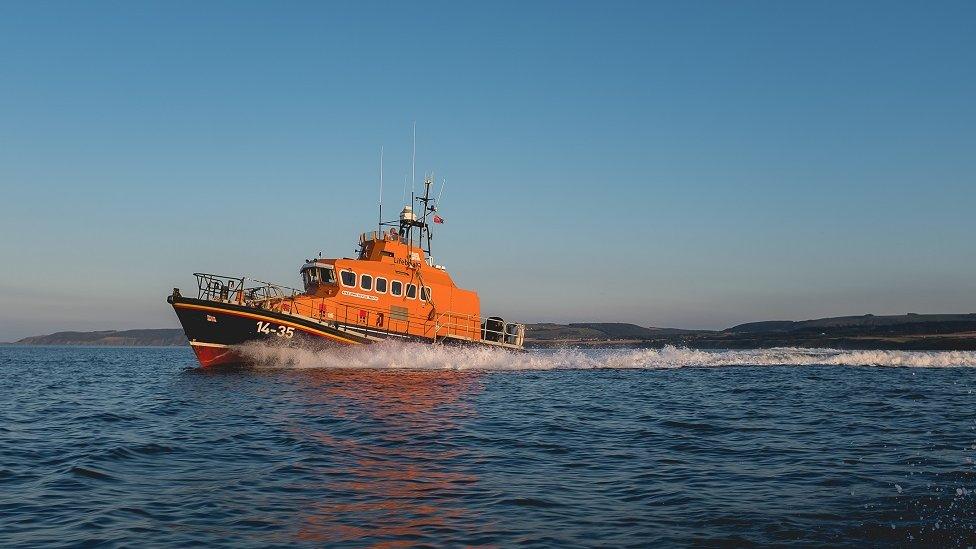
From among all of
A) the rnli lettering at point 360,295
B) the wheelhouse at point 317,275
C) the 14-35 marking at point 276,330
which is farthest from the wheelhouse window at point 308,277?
the 14-35 marking at point 276,330

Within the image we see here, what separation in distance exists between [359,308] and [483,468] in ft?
61.0

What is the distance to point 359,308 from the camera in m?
26.2

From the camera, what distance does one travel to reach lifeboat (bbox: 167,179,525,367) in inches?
919

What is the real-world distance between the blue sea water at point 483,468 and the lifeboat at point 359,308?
566cm

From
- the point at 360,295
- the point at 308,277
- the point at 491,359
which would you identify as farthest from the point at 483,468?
the point at 491,359

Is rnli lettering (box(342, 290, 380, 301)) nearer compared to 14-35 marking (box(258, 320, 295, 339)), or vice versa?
14-35 marking (box(258, 320, 295, 339))

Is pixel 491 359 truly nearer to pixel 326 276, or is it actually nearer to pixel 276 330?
pixel 326 276

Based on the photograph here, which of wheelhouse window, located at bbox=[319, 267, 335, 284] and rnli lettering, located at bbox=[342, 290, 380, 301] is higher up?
wheelhouse window, located at bbox=[319, 267, 335, 284]

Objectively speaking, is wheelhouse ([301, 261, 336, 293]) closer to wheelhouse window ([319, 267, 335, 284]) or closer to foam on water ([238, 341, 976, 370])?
wheelhouse window ([319, 267, 335, 284])

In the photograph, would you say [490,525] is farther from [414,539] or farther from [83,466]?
[83,466]

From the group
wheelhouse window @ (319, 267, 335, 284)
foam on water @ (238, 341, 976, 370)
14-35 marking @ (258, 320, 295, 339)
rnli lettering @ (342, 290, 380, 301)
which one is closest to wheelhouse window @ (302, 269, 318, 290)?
wheelhouse window @ (319, 267, 335, 284)

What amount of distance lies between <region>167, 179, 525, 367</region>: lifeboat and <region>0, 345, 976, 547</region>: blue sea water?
223 inches

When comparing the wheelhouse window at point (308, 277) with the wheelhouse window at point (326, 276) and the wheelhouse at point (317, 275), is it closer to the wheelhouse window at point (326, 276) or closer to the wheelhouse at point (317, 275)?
the wheelhouse at point (317, 275)

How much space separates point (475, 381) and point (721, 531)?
1538 cm
